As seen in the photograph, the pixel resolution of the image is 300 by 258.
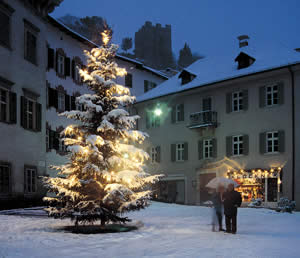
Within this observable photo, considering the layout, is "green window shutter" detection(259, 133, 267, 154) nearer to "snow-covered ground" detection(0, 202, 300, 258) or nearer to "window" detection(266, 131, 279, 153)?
"window" detection(266, 131, 279, 153)

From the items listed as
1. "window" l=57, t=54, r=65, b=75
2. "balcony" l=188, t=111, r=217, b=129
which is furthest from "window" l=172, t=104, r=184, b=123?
"window" l=57, t=54, r=65, b=75

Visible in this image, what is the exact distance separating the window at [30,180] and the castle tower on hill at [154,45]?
13393cm

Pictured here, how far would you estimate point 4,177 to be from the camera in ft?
63.3

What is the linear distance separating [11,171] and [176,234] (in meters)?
9.48

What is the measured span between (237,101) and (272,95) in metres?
2.89

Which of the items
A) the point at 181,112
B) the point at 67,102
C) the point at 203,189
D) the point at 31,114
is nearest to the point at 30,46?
the point at 31,114

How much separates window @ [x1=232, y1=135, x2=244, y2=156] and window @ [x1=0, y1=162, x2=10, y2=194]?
16630mm

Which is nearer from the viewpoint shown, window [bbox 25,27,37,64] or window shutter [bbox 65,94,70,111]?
window [bbox 25,27,37,64]

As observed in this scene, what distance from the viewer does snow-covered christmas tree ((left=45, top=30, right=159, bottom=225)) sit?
44.8 ft

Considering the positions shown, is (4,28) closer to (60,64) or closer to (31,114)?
(31,114)

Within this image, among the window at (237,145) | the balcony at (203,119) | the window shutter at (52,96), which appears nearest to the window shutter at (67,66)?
the window shutter at (52,96)

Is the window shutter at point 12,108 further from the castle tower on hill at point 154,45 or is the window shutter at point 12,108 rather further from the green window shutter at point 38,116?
the castle tower on hill at point 154,45

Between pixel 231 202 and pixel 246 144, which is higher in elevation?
pixel 246 144

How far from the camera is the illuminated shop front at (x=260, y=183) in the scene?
28.5 meters
